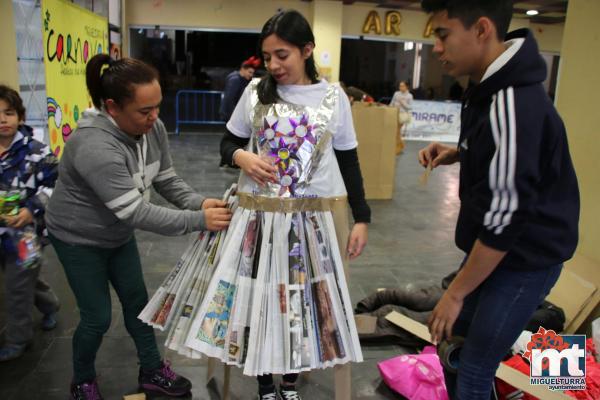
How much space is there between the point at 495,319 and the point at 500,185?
1.29ft

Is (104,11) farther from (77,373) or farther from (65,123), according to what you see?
(77,373)

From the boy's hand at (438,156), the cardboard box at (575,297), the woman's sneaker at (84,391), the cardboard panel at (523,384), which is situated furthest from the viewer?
the cardboard box at (575,297)

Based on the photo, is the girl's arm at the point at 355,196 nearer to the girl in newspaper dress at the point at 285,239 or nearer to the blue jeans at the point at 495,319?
the girl in newspaper dress at the point at 285,239

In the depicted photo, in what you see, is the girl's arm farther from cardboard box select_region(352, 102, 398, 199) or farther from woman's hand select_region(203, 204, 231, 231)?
cardboard box select_region(352, 102, 398, 199)

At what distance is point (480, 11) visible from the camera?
118cm

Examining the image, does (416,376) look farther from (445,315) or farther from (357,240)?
(445,315)

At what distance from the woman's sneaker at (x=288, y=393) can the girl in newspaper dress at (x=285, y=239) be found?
41 centimetres

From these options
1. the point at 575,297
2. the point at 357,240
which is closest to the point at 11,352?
the point at 357,240

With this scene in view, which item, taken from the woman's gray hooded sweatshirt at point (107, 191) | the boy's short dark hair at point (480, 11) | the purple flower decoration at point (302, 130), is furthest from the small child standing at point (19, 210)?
the boy's short dark hair at point (480, 11)

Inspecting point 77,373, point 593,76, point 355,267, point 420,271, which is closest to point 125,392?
point 77,373

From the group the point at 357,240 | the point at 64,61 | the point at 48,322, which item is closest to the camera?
the point at 357,240

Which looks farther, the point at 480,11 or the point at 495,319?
the point at 495,319

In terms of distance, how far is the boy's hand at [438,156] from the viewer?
5.22 feet

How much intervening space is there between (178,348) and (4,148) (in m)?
1.21
